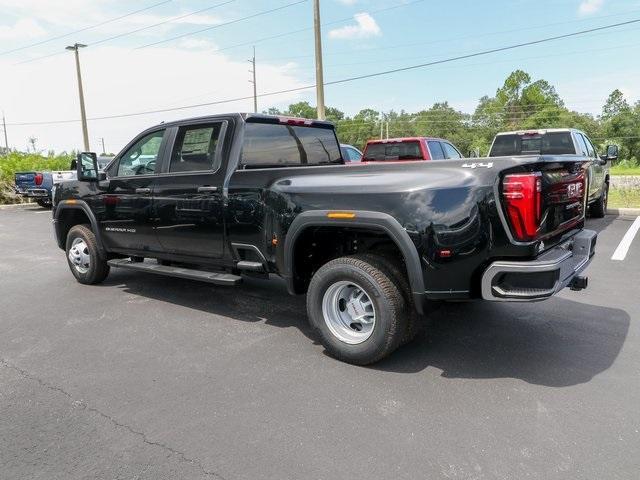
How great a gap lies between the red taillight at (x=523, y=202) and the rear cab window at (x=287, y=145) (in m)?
2.45

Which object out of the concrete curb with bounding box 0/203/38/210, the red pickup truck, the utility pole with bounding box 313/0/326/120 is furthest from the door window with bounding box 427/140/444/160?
the concrete curb with bounding box 0/203/38/210

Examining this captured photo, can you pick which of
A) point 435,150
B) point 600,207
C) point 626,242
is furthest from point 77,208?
point 600,207

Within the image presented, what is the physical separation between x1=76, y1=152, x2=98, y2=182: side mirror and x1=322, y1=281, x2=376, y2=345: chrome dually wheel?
3.42 m

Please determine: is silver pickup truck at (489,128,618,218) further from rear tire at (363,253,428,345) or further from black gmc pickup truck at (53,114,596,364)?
rear tire at (363,253,428,345)

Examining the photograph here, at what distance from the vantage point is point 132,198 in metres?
5.48

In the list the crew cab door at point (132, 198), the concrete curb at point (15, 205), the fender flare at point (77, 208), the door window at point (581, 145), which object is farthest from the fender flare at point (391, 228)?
the concrete curb at point (15, 205)

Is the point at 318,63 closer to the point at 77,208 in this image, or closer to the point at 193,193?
the point at 77,208

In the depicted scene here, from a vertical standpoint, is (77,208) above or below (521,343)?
above

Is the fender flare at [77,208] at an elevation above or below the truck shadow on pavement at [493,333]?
above

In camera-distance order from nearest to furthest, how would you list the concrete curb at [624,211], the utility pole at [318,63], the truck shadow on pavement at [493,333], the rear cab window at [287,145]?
the truck shadow on pavement at [493,333]
the rear cab window at [287,145]
the concrete curb at [624,211]
the utility pole at [318,63]

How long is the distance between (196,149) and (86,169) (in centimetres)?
161

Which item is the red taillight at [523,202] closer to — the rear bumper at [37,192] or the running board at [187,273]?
the running board at [187,273]

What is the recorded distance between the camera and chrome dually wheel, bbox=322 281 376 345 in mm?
3838

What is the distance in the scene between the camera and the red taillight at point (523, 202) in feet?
10.2
